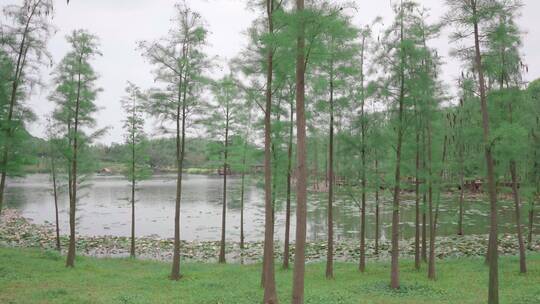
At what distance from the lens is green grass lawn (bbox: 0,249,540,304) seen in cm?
1374

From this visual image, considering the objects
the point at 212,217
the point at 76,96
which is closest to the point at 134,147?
the point at 76,96

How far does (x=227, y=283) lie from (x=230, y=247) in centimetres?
1215

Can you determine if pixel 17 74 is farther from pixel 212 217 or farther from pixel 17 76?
pixel 212 217

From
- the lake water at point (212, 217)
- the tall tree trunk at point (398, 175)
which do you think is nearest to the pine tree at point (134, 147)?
the lake water at point (212, 217)

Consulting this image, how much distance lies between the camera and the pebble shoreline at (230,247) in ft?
85.1

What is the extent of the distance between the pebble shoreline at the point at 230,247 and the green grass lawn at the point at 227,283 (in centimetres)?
294

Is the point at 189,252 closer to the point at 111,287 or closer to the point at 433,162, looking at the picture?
the point at 111,287

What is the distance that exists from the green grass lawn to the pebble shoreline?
2942 mm

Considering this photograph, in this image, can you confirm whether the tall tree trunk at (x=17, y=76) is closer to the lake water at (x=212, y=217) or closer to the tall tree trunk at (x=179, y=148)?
the tall tree trunk at (x=179, y=148)

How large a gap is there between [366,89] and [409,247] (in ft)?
50.3

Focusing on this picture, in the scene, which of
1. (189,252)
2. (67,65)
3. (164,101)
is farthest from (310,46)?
(189,252)

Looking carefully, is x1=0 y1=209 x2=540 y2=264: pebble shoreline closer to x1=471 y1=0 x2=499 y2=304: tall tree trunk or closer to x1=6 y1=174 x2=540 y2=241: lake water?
x1=6 y1=174 x2=540 y2=241: lake water

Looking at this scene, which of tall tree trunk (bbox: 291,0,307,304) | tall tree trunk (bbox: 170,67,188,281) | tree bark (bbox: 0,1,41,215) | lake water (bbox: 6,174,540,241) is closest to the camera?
tall tree trunk (bbox: 291,0,307,304)

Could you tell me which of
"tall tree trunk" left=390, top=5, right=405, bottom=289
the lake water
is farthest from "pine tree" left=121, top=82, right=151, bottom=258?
"tall tree trunk" left=390, top=5, right=405, bottom=289
